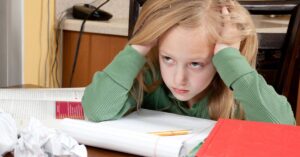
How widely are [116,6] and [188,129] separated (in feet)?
4.36

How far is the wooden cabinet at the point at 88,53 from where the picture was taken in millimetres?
1792

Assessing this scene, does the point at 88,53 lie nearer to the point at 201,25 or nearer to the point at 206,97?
the point at 206,97

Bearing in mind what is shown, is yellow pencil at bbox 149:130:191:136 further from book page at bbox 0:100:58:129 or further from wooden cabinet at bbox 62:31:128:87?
wooden cabinet at bbox 62:31:128:87

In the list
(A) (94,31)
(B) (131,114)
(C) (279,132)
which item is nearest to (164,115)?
(B) (131,114)

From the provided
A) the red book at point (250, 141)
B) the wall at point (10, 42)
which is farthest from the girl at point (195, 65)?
the wall at point (10, 42)

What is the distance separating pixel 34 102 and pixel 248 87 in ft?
1.42

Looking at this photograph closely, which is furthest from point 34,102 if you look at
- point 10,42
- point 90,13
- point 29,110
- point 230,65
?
point 90,13

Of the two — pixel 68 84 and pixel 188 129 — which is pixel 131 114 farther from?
pixel 68 84

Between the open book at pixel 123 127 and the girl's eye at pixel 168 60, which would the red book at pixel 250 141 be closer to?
the open book at pixel 123 127

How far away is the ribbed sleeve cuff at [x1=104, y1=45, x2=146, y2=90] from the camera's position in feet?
2.94

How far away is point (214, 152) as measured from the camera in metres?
0.48

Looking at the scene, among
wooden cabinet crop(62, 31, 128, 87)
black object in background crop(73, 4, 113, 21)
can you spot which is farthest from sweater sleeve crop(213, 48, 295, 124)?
black object in background crop(73, 4, 113, 21)

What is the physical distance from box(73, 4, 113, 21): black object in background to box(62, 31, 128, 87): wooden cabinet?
0.24ft

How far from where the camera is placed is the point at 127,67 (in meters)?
0.90
